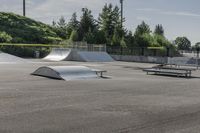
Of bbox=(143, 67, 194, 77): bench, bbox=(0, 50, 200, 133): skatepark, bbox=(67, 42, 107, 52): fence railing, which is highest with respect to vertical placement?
bbox=(67, 42, 107, 52): fence railing

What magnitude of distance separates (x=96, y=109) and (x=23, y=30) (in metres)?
72.5

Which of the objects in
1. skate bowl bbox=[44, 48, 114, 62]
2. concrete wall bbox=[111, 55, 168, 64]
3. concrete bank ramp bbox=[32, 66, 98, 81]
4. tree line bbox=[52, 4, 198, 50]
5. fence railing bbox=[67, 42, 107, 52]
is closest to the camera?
concrete bank ramp bbox=[32, 66, 98, 81]

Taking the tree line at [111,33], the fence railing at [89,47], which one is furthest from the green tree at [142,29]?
the fence railing at [89,47]

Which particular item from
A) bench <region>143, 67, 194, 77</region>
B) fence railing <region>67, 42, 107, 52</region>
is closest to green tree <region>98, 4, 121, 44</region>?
fence railing <region>67, 42, 107, 52</region>

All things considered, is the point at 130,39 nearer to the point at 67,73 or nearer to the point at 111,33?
the point at 111,33

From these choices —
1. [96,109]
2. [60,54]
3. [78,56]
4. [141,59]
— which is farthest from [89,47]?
[96,109]

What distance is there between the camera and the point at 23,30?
8044 centimetres

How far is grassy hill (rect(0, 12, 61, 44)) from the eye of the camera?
74250mm

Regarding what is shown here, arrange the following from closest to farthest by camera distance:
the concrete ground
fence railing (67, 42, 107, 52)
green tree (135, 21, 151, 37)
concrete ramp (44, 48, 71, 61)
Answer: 1. the concrete ground
2. concrete ramp (44, 48, 71, 61)
3. fence railing (67, 42, 107, 52)
4. green tree (135, 21, 151, 37)

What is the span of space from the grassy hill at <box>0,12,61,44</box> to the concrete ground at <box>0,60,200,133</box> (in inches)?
2178

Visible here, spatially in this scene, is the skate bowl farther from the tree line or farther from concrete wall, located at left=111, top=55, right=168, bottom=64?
the tree line

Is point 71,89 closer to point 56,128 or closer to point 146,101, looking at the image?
point 146,101

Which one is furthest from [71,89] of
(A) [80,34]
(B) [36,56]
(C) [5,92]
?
(A) [80,34]

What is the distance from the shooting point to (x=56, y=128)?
7730mm
